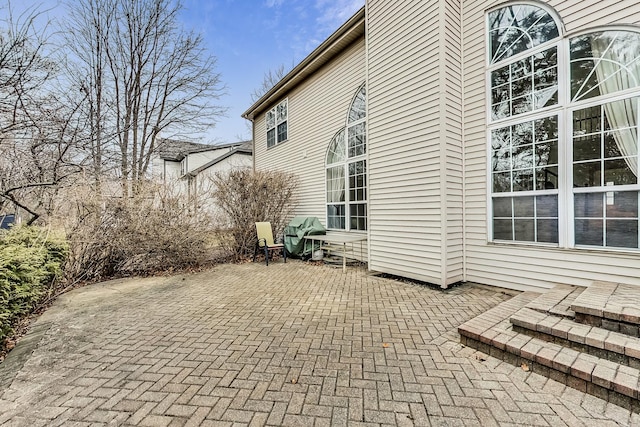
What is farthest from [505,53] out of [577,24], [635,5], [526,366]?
[526,366]

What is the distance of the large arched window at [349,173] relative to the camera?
7.11m

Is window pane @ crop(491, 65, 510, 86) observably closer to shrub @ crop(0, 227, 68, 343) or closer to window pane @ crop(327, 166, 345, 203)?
window pane @ crop(327, 166, 345, 203)

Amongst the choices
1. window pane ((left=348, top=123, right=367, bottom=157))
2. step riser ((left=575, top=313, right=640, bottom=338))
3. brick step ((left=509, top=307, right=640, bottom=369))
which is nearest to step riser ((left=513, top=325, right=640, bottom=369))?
brick step ((left=509, top=307, right=640, bottom=369))

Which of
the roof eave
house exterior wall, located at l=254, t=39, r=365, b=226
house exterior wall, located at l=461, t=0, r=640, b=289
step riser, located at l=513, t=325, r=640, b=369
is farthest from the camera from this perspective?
house exterior wall, located at l=254, t=39, r=365, b=226

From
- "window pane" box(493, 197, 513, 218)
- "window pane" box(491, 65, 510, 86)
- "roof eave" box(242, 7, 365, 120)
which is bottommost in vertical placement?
"window pane" box(493, 197, 513, 218)

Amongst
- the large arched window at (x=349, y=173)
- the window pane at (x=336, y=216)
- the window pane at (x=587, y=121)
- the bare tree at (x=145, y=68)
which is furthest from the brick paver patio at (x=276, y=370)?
the bare tree at (x=145, y=68)

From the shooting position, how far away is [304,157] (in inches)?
358

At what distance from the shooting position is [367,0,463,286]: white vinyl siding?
15.1 ft

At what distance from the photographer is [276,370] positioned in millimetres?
2447

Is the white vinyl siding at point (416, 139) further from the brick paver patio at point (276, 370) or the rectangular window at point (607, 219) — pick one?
the rectangular window at point (607, 219)

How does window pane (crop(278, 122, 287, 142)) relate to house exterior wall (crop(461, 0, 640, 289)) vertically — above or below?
above

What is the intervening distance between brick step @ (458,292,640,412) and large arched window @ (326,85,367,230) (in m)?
4.42

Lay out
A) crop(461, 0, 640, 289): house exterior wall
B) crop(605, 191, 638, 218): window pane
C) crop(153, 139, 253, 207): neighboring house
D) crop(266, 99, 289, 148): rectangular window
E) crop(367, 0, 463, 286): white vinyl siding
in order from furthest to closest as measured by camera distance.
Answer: crop(153, 139, 253, 207): neighboring house, crop(266, 99, 289, 148): rectangular window, crop(367, 0, 463, 286): white vinyl siding, crop(461, 0, 640, 289): house exterior wall, crop(605, 191, 638, 218): window pane

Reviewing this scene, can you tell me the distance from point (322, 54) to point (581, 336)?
8012 mm
